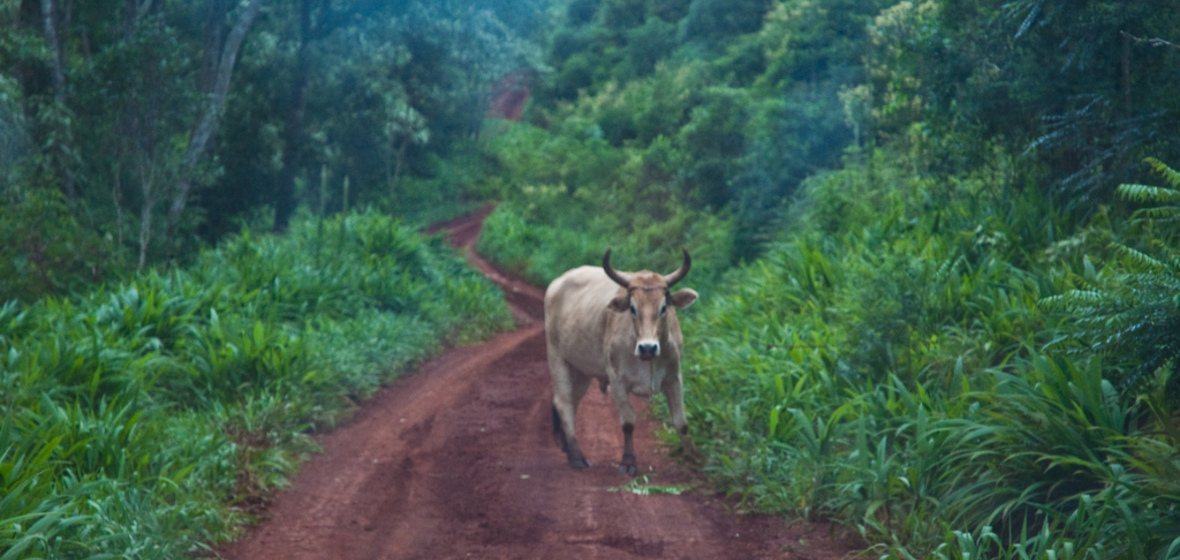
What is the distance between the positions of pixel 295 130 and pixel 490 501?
15.8m

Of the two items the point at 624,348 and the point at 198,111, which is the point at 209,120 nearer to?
the point at 198,111

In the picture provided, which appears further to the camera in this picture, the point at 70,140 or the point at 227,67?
the point at 227,67

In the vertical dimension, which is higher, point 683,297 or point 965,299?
point 683,297

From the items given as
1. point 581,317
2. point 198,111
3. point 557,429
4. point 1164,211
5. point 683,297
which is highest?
point 198,111

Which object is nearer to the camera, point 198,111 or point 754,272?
point 754,272

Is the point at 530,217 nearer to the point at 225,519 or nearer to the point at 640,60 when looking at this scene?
the point at 640,60

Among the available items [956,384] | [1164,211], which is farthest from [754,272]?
[1164,211]

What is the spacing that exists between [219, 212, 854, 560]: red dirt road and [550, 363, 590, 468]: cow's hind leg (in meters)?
0.11

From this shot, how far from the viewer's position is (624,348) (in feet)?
23.5

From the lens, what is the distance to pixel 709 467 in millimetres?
6785

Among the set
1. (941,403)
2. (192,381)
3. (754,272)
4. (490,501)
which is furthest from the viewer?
(754,272)

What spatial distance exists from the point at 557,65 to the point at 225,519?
117ft

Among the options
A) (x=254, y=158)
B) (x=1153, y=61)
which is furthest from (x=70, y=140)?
(x=1153, y=61)

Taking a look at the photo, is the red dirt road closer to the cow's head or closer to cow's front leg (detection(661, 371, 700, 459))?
cow's front leg (detection(661, 371, 700, 459))
